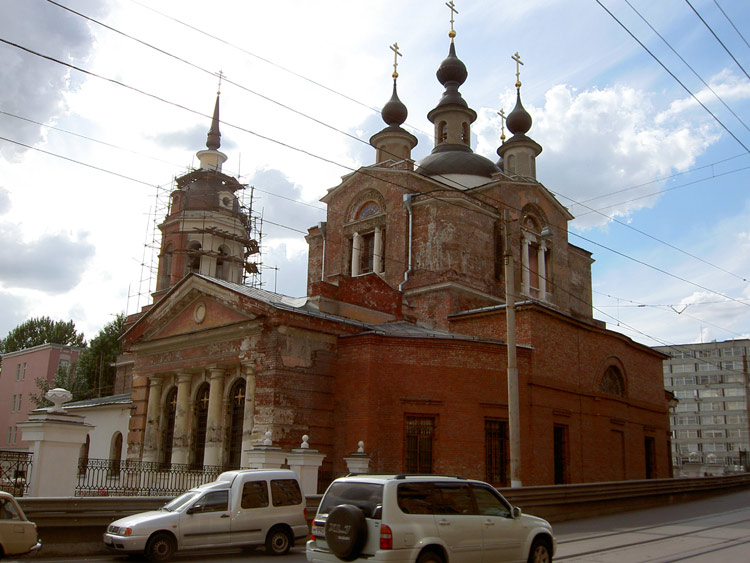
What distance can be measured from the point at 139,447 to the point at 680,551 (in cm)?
1886

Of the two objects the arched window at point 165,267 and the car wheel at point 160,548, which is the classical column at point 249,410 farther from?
the arched window at point 165,267

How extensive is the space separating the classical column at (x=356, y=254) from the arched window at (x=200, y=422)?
9.70 meters

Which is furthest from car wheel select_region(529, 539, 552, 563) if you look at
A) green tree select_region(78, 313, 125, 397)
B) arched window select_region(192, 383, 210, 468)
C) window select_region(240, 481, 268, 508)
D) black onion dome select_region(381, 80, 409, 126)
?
green tree select_region(78, 313, 125, 397)

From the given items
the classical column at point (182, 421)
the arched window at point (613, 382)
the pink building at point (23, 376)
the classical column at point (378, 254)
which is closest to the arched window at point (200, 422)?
the classical column at point (182, 421)

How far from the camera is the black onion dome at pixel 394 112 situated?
35188 mm

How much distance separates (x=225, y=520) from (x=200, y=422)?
12037mm

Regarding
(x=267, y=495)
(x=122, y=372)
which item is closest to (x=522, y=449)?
(x=267, y=495)

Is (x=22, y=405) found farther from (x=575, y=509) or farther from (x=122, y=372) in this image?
(x=575, y=509)

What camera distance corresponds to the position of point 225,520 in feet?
40.2

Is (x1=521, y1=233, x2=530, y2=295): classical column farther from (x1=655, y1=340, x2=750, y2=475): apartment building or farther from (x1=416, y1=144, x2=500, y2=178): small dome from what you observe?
(x1=655, y1=340, x2=750, y2=475): apartment building

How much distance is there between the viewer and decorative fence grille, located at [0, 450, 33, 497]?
14.1 m

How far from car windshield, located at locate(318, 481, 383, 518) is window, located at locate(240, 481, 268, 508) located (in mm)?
3201

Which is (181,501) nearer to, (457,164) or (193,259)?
(457,164)

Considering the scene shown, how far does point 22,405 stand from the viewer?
52219mm
